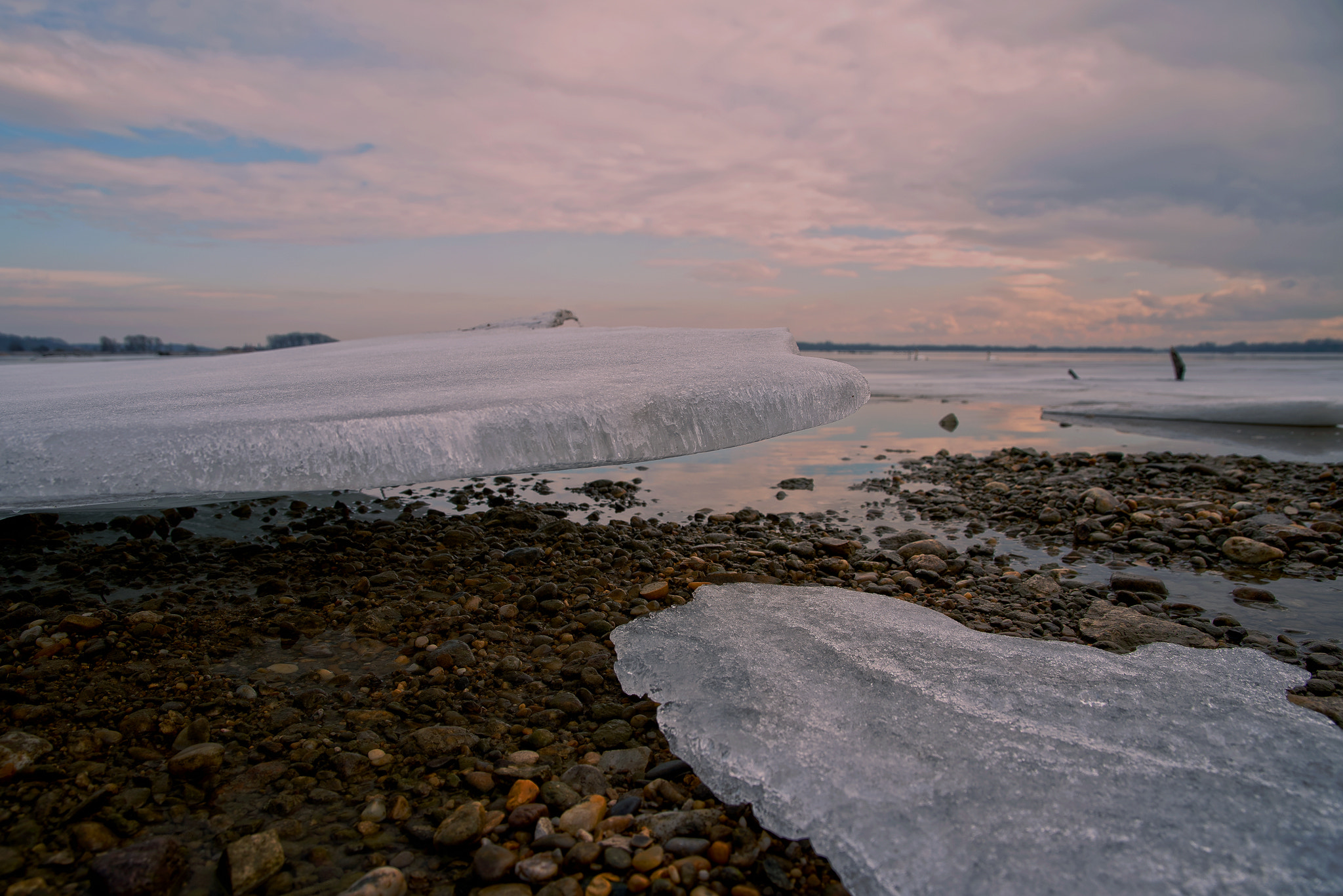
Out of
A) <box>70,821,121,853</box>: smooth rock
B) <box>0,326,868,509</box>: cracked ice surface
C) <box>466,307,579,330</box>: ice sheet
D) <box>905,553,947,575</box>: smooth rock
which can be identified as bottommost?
<box>905,553,947,575</box>: smooth rock

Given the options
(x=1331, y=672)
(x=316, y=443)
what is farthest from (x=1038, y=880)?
(x=316, y=443)

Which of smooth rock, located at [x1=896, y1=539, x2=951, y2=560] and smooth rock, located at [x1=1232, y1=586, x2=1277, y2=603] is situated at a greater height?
smooth rock, located at [x1=896, y1=539, x2=951, y2=560]

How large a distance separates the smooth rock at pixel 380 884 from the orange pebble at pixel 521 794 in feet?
0.90

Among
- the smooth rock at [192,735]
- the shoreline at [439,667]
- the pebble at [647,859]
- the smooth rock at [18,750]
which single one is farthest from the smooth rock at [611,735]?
the smooth rock at [18,750]

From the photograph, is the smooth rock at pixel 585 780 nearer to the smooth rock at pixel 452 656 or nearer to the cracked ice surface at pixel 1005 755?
the cracked ice surface at pixel 1005 755

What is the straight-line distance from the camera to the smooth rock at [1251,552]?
3295mm

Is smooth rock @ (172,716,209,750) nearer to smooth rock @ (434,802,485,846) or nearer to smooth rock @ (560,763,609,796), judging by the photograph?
smooth rock @ (434,802,485,846)

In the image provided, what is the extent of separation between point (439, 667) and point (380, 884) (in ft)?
3.05

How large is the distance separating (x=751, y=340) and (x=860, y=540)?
4.97 ft

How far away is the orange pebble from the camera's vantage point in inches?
58.4

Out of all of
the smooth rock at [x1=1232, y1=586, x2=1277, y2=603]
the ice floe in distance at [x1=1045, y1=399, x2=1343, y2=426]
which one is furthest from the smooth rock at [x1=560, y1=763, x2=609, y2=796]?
the ice floe in distance at [x1=1045, y1=399, x2=1343, y2=426]

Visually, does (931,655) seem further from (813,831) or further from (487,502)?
(487,502)

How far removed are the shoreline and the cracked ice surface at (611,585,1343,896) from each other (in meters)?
0.13

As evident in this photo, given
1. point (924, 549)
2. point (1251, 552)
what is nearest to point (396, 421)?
point (924, 549)
